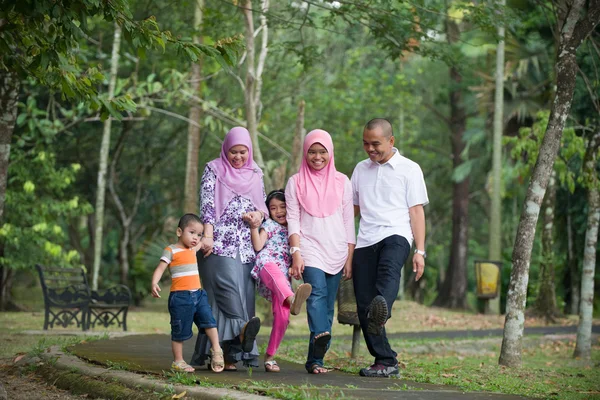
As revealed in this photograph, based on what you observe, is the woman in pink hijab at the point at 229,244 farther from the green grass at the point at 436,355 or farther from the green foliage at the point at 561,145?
the green foliage at the point at 561,145

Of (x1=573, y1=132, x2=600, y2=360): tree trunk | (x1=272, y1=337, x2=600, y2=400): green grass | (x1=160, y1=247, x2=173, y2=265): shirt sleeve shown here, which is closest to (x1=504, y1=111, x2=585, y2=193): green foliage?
(x1=573, y1=132, x2=600, y2=360): tree trunk

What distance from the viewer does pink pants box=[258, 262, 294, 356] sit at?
6965 mm

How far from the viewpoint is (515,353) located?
8.99 metres

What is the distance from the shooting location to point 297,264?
6988mm

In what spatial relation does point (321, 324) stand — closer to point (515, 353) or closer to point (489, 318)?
point (515, 353)

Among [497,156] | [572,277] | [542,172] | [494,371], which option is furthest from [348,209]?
[572,277]

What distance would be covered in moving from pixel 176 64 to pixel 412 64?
70.5 feet

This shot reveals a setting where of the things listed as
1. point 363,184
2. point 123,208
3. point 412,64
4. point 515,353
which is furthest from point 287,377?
point 412,64

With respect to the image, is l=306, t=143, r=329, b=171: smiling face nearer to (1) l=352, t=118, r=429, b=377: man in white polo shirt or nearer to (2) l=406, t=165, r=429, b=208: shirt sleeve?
(1) l=352, t=118, r=429, b=377: man in white polo shirt

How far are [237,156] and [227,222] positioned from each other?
57cm

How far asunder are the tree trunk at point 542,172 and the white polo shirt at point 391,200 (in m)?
2.27

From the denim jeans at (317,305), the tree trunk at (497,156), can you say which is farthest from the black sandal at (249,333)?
the tree trunk at (497,156)

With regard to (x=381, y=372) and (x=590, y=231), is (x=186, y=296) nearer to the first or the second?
(x=381, y=372)

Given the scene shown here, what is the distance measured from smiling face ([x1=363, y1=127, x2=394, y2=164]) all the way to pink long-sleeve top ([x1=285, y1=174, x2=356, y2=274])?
0.40 meters
